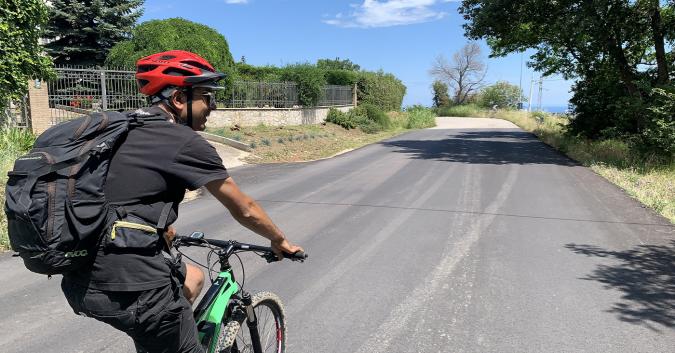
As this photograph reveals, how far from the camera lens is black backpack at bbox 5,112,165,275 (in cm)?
179

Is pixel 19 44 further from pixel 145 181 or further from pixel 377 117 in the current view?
pixel 377 117

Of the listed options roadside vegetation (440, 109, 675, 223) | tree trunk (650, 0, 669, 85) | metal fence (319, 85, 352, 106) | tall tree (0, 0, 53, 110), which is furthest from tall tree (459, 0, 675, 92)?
tall tree (0, 0, 53, 110)

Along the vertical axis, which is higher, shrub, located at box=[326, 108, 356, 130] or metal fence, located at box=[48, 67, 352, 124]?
metal fence, located at box=[48, 67, 352, 124]

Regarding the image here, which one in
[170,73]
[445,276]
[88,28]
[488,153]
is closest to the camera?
[170,73]

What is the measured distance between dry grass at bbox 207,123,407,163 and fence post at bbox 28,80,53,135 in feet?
18.4

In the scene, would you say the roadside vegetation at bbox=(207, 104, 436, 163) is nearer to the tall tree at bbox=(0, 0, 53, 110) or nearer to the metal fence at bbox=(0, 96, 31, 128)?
the metal fence at bbox=(0, 96, 31, 128)

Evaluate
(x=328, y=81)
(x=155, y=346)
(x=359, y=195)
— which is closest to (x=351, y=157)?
(x=359, y=195)

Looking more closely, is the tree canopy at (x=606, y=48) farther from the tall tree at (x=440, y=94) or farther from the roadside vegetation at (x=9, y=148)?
the tall tree at (x=440, y=94)

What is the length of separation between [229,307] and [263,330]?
1.45 ft

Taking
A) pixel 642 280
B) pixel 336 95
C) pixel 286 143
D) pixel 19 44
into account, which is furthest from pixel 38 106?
pixel 336 95

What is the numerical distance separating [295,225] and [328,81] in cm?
2972

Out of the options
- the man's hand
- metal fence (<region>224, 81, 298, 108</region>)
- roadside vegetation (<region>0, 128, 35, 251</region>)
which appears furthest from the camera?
metal fence (<region>224, 81, 298, 108</region>)

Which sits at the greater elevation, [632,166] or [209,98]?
[209,98]

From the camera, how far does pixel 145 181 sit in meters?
2.00
